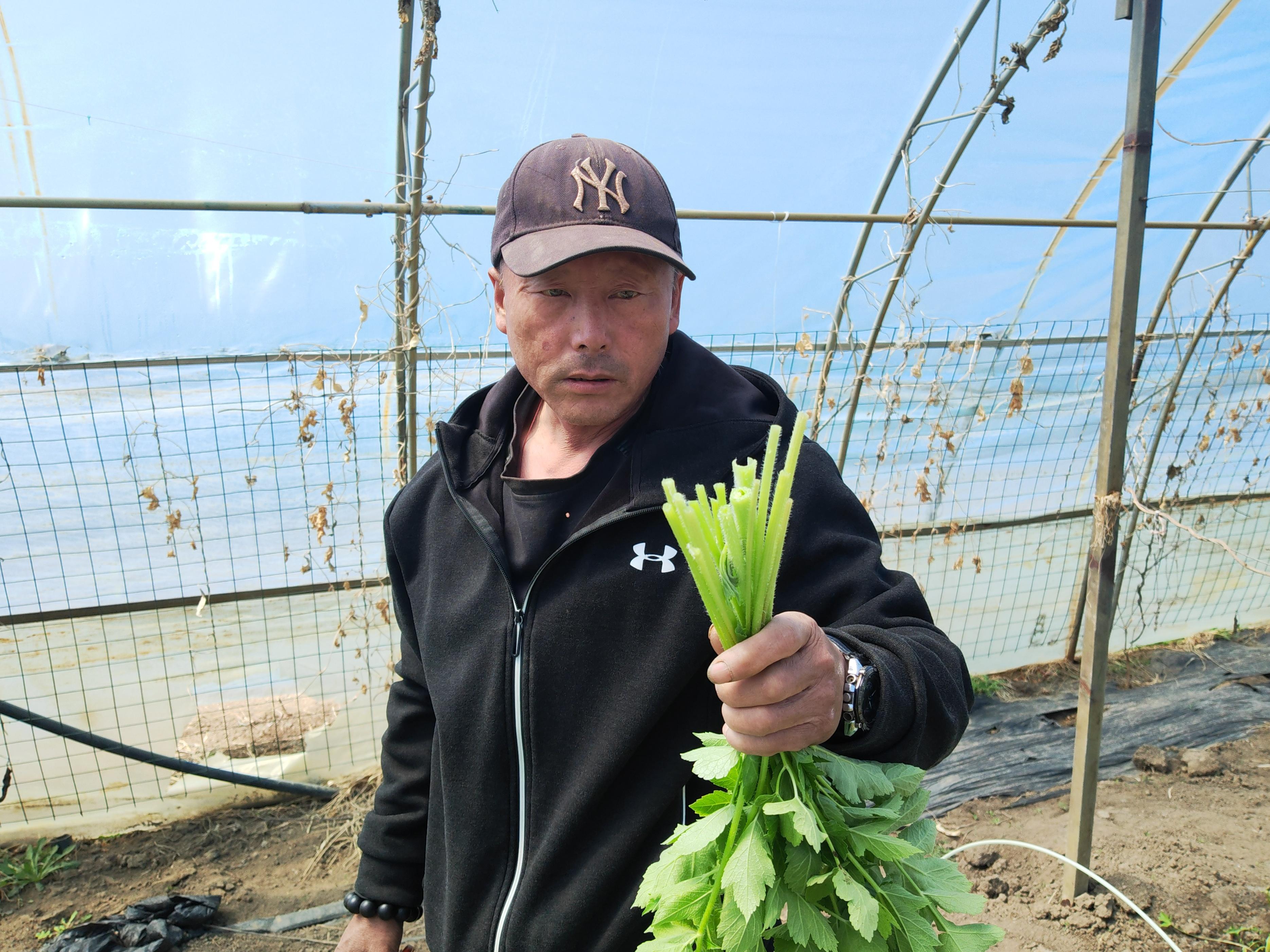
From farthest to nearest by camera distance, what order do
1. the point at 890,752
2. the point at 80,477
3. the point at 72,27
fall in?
the point at 80,477
the point at 72,27
the point at 890,752

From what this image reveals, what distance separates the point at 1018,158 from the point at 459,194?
11.3ft

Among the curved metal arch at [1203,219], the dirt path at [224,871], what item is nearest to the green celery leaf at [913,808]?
the dirt path at [224,871]

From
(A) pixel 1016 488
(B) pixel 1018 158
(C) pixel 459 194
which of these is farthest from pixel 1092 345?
(C) pixel 459 194

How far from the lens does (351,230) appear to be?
427 cm

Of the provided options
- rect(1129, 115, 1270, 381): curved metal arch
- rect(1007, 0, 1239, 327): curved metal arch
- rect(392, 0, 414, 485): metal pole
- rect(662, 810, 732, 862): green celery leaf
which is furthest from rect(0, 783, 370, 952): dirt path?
rect(1129, 115, 1270, 381): curved metal arch

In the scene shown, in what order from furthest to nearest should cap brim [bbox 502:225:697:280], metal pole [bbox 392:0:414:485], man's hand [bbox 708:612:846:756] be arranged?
metal pole [bbox 392:0:414:485] < cap brim [bbox 502:225:697:280] < man's hand [bbox 708:612:846:756]

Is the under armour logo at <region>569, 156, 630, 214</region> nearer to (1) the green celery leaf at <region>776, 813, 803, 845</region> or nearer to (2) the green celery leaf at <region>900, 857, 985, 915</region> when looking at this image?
(1) the green celery leaf at <region>776, 813, 803, 845</region>

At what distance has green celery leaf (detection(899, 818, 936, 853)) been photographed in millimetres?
1384

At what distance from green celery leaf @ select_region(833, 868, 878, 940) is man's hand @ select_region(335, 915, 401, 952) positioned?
1215mm

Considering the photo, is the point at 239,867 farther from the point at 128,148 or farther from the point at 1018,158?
the point at 1018,158

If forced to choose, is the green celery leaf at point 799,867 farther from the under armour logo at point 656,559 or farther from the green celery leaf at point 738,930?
the under armour logo at point 656,559

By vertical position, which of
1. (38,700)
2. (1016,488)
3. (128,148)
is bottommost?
(38,700)

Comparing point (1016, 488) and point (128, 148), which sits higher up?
point (128, 148)

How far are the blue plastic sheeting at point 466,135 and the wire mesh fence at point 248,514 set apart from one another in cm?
30
